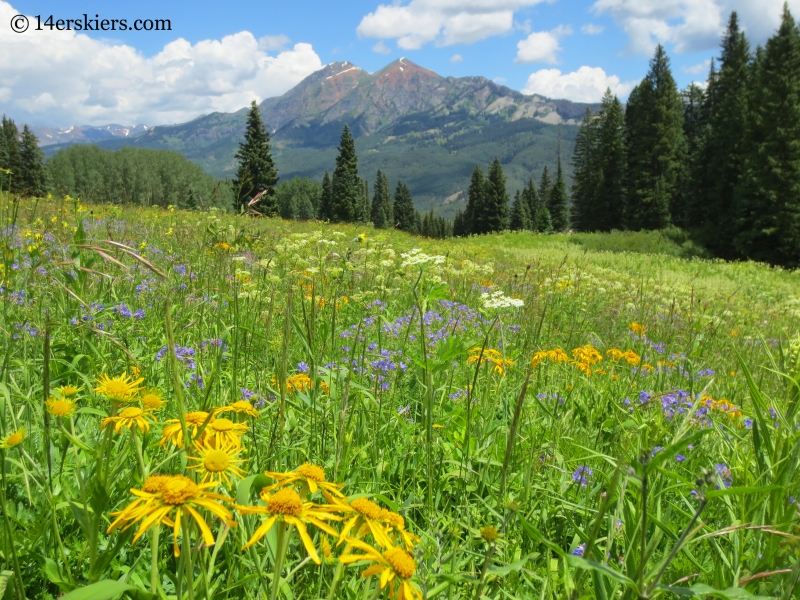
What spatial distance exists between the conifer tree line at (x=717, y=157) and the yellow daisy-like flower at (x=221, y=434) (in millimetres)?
25571

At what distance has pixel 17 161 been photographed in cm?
2778

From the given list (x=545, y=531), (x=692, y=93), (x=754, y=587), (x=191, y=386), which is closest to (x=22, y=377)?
(x=191, y=386)

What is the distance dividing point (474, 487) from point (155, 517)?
1271 millimetres

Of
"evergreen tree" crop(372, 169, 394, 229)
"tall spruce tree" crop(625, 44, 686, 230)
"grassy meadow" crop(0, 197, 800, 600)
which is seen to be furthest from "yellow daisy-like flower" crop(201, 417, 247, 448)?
"evergreen tree" crop(372, 169, 394, 229)

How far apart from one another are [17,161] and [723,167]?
3827cm

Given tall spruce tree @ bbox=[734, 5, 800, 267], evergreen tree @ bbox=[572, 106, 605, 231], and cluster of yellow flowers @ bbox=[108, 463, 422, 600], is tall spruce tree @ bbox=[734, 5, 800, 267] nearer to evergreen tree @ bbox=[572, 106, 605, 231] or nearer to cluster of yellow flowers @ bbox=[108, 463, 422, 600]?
evergreen tree @ bbox=[572, 106, 605, 231]

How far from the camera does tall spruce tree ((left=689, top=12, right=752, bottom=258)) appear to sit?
2339cm

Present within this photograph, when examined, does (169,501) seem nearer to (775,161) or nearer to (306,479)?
(306,479)

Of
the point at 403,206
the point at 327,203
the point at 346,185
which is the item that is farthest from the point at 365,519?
the point at 403,206

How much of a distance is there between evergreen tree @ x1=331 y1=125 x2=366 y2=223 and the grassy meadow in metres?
39.9

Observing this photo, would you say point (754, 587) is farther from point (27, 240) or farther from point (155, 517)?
point (27, 240)

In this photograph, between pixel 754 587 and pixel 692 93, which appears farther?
pixel 692 93

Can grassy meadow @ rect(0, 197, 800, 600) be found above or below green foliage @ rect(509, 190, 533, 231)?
below

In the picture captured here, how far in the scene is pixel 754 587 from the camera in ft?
3.76
